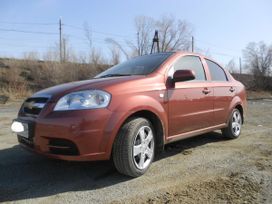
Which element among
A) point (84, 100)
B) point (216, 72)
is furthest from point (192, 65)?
→ point (84, 100)

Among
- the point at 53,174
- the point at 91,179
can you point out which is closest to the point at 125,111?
the point at 91,179

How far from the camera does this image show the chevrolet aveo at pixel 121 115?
4023mm

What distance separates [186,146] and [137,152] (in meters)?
2.01

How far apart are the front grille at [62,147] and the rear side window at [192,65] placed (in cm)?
203

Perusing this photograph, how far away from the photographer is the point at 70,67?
27500mm

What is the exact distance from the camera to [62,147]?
4062mm

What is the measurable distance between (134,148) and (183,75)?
1258 mm

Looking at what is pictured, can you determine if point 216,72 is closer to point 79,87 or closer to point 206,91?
point 206,91

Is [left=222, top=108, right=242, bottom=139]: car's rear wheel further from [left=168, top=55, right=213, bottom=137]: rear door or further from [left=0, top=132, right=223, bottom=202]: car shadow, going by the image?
[left=0, top=132, right=223, bottom=202]: car shadow

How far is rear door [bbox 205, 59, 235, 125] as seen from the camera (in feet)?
20.2

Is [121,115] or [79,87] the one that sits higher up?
[79,87]

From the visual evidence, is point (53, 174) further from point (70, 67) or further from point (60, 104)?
point (70, 67)

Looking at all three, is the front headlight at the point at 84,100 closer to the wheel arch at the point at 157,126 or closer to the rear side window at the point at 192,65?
the wheel arch at the point at 157,126

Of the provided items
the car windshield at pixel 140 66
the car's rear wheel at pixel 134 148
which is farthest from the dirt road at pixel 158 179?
the car windshield at pixel 140 66
